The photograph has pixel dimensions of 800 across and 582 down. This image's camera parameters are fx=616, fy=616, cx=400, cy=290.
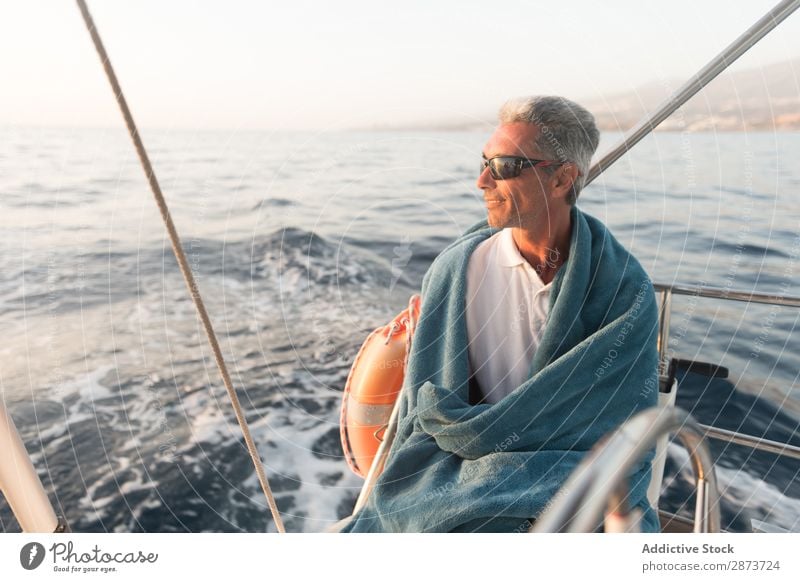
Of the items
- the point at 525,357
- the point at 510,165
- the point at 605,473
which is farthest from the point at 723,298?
the point at 605,473

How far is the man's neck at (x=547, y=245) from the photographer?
1.10 meters

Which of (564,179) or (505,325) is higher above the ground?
(564,179)

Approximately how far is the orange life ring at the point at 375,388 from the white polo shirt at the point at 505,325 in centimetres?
34

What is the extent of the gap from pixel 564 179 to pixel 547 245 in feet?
0.41

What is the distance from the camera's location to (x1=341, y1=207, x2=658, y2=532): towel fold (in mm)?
969

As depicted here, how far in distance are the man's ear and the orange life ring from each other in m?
0.50

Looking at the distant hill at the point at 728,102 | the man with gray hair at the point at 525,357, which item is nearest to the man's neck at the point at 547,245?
the man with gray hair at the point at 525,357

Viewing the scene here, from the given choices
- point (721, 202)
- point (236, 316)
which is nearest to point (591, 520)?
point (236, 316)

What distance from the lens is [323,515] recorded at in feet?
7.09

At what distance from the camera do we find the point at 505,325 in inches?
44.6

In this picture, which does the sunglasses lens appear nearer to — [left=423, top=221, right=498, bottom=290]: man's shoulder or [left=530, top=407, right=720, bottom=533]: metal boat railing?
[left=423, top=221, right=498, bottom=290]: man's shoulder

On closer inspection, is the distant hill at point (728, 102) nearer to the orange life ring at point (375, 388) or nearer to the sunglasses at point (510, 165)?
the sunglasses at point (510, 165)
